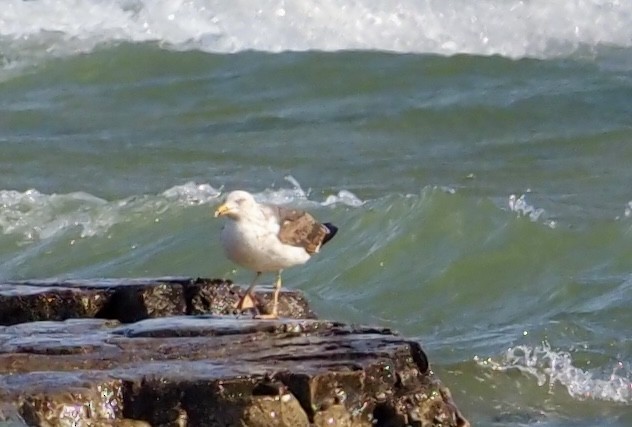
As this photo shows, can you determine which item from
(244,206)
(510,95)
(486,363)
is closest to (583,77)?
(510,95)

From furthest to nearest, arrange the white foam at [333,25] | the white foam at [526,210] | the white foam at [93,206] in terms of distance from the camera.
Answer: the white foam at [333,25], the white foam at [93,206], the white foam at [526,210]

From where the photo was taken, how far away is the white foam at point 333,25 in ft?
56.0

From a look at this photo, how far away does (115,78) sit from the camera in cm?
1602

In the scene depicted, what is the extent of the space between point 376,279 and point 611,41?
9275mm

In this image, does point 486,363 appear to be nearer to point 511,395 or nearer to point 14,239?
point 511,395

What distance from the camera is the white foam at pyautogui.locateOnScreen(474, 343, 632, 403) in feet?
20.3

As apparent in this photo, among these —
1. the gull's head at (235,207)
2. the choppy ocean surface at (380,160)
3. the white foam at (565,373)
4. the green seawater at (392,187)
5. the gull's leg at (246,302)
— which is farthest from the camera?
the choppy ocean surface at (380,160)

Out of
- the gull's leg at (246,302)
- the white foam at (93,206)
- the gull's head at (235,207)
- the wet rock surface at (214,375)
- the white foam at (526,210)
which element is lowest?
the white foam at (93,206)

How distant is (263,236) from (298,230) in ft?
0.65

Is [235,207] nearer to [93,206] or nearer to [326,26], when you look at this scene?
[93,206]

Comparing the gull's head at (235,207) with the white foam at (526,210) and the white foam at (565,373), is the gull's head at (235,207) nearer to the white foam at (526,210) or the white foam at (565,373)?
the white foam at (565,373)

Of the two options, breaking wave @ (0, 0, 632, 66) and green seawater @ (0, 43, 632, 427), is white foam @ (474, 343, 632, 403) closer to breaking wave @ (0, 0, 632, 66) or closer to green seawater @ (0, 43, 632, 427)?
green seawater @ (0, 43, 632, 427)

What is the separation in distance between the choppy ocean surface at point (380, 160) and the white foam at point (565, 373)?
0.5 inches

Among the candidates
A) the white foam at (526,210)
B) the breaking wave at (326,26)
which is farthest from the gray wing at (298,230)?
the breaking wave at (326,26)
